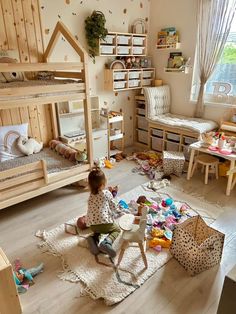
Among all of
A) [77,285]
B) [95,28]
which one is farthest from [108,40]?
[77,285]

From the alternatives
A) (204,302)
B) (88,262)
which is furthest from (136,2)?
(204,302)

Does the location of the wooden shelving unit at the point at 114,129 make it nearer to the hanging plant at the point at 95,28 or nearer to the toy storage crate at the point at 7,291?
the hanging plant at the point at 95,28

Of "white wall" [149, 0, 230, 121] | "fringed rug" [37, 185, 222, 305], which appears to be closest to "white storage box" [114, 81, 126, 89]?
"white wall" [149, 0, 230, 121]

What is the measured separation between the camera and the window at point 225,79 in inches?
127

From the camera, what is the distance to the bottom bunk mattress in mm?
2621

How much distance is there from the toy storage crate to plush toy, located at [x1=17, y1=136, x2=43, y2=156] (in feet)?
5.09

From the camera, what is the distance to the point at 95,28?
316 cm

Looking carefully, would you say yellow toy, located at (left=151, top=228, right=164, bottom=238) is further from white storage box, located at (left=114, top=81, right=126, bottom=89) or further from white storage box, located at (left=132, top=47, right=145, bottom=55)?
white storage box, located at (left=132, top=47, right=145, bottom=55)

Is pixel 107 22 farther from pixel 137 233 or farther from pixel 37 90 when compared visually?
pixel 137 233

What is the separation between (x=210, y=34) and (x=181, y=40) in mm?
482

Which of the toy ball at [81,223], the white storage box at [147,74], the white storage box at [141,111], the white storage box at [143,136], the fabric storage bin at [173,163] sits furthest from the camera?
the white storage box at [143,136]

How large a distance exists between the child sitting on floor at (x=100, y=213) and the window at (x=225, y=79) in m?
2.37

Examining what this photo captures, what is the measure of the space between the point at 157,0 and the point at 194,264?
3778 mm

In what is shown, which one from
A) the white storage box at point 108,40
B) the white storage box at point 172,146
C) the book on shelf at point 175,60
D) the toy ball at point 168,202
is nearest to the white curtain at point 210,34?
the book on shelf at point 175,60
